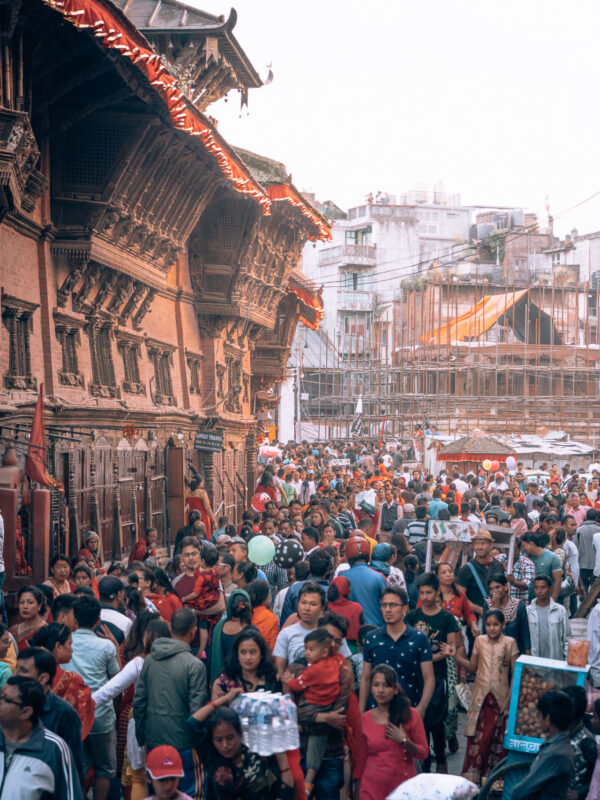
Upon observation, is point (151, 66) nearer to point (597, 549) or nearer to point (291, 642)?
point (597, 549)

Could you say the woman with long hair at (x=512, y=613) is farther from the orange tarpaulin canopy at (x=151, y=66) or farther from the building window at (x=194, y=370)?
the building window at (x=194, y=370)

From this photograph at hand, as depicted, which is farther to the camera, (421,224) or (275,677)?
(421,224)

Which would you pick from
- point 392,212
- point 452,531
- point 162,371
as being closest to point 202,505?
point 162,371

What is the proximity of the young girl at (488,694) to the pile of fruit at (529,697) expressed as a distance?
1.13 metres

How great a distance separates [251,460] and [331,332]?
38358 millimetres

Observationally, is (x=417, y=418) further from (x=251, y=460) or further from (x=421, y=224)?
(x=421, y=224)

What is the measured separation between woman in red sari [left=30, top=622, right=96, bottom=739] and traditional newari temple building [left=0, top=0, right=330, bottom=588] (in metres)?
5.23

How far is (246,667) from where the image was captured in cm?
627

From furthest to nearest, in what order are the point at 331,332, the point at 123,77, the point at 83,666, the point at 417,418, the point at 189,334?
the point at 331,332 < the point at 417,418 < the point at 189,334 < the point at 123,77 < the point at 83,666

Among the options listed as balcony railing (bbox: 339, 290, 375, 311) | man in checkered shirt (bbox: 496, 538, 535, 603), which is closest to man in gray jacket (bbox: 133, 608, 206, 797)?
man in checkered shirt (bbox: 496, 538, 535, 603)

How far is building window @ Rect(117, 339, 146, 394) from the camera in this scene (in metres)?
18.9

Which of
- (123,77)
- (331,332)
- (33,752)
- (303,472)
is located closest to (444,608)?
(33,752)

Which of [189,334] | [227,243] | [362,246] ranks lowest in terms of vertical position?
[189,334]

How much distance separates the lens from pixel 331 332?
2670 inches
